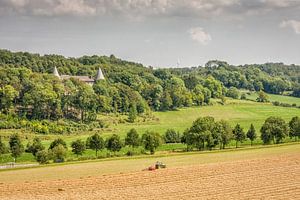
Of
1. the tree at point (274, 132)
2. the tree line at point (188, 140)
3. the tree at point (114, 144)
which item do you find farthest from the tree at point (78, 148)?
the tree at point (274, 132)

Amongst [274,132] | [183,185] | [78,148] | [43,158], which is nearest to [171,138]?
[274,132]

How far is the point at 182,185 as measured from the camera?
3525 cm

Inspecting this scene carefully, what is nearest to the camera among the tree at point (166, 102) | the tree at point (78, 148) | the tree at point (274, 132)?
the tree at point (78, 148)

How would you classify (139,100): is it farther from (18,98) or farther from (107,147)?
(107,147)

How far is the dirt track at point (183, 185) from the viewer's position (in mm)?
31719

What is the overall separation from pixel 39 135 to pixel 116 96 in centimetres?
3908

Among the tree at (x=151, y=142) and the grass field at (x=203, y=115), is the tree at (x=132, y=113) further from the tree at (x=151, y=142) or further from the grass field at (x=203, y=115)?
the tree at (x=151, y=142)

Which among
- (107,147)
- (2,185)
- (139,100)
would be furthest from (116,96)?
(2,185)

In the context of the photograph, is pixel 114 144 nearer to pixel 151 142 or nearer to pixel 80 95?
pixel 151 142

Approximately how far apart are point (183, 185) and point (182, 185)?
0.25 feet

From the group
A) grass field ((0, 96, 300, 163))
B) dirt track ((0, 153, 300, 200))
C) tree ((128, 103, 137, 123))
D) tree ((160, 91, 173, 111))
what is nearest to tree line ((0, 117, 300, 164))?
grass field ((0, 96, 300, 163))

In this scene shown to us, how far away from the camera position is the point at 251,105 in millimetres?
158000

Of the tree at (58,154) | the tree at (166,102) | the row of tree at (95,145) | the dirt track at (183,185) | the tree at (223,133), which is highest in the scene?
the tree at (166,102)

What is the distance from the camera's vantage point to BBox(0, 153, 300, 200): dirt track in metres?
31.7
